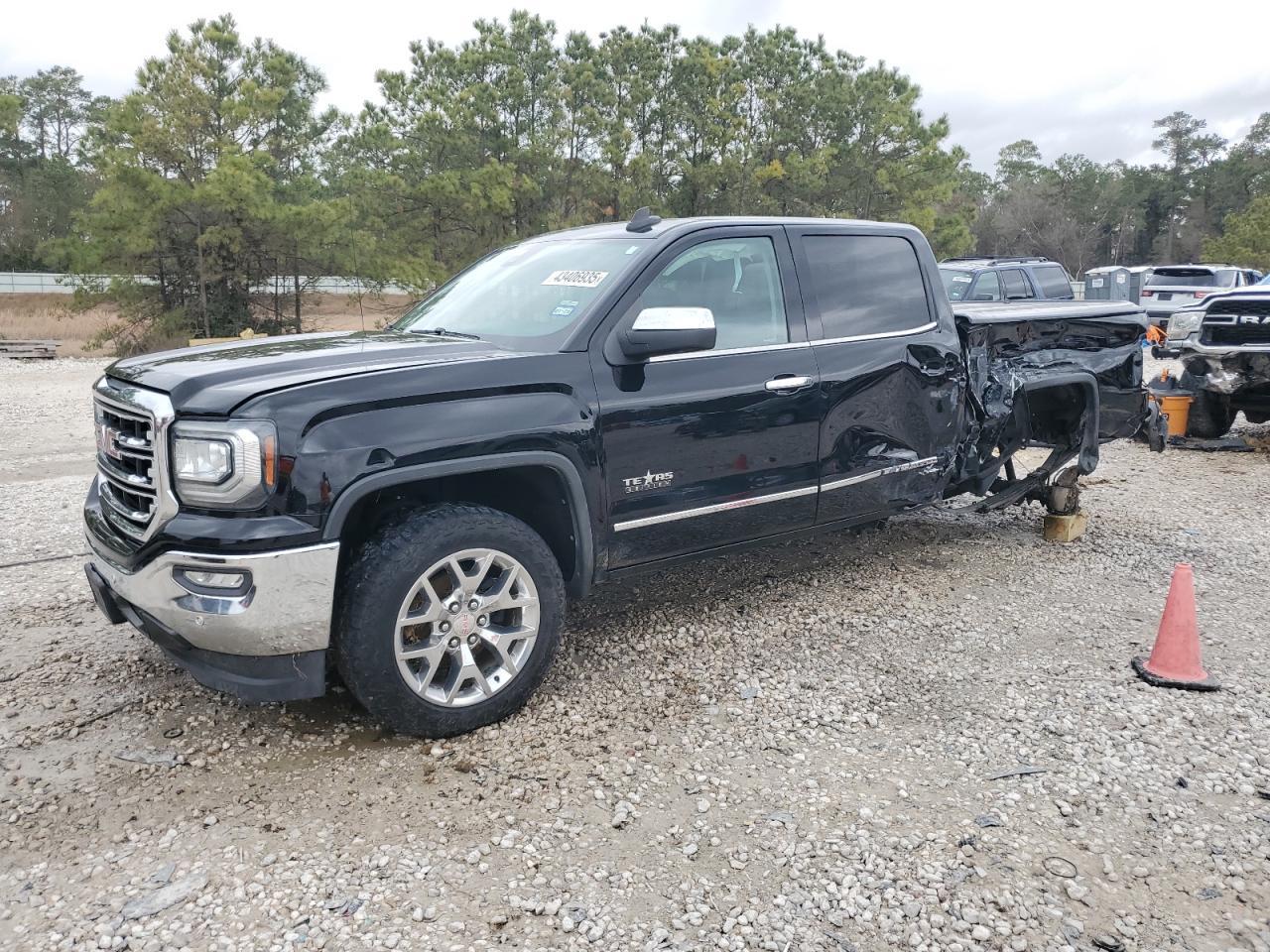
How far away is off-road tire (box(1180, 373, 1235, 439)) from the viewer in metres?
9.98

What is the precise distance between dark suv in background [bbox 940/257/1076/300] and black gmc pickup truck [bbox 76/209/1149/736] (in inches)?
396

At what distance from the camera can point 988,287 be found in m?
14.7

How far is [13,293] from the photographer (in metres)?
41.5

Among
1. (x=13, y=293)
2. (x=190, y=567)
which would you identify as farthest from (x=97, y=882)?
(x=13, y=293)

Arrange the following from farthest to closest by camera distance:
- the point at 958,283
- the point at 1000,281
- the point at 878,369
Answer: the point at 1000,281 < the point at 958,283 < the point at 878,369

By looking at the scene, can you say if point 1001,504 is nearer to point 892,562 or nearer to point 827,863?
point 892,562

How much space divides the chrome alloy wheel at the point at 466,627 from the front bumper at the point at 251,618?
0.99ft

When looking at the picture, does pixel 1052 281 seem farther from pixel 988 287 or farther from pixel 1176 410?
pixel 1176 410

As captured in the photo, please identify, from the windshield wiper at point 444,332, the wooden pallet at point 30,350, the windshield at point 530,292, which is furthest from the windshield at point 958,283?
the wooden pallet at point 30,350

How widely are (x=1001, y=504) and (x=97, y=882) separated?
5.24 m

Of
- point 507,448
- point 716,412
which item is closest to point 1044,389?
point 716,412

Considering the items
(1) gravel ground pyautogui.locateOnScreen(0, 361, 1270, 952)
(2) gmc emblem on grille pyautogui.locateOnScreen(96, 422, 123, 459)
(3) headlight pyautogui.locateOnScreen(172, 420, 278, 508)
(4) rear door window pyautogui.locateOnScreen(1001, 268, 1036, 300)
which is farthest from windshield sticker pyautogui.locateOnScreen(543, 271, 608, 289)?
(4) rear door window pyautogui.locateOnScreen(1001, 268, 1036, 300)

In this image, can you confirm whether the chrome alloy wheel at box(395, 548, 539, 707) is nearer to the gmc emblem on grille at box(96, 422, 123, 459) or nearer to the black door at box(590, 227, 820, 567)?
the black door at box(590, 227, 820, 567)

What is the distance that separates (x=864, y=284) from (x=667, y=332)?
5.31 feet
